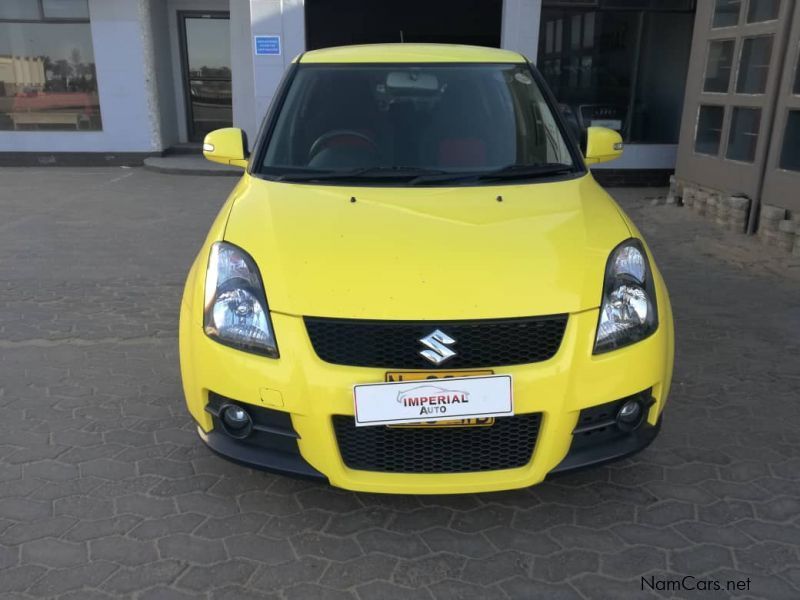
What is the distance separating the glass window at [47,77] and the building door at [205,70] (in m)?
1.77

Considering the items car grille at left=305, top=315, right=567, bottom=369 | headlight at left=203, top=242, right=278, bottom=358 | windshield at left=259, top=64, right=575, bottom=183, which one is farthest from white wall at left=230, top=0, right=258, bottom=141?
car grille at left=305, top=315, right=567, bottom=369

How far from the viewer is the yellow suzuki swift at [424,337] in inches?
89.2

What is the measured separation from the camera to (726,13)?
7.77 m

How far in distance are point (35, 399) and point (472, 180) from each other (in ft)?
8.69

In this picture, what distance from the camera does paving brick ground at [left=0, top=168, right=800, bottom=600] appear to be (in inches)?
92.4

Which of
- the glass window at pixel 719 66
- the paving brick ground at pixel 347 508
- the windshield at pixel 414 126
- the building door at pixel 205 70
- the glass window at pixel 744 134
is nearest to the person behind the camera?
the paving brick ground at pixel 347 508

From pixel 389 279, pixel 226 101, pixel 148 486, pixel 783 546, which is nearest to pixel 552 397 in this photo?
pixel 389 279

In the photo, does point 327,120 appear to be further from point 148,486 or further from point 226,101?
Result: point 226,101

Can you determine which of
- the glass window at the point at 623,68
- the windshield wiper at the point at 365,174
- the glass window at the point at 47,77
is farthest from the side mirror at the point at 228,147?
the glass window at the point at 47,77

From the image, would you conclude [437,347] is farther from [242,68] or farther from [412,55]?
[242,68]

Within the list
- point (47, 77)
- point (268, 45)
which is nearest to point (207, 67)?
point (47, 77)

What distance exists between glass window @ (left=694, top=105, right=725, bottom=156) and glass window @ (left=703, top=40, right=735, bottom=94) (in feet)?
0.80

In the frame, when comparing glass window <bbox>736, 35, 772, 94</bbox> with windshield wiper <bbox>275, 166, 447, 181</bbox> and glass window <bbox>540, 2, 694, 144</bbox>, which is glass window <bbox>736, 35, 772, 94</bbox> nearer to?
glass window <bbox>540, 2, 694, 144</bbox>

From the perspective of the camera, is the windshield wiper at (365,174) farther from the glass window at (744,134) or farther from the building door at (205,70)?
the building door at (205,70)
